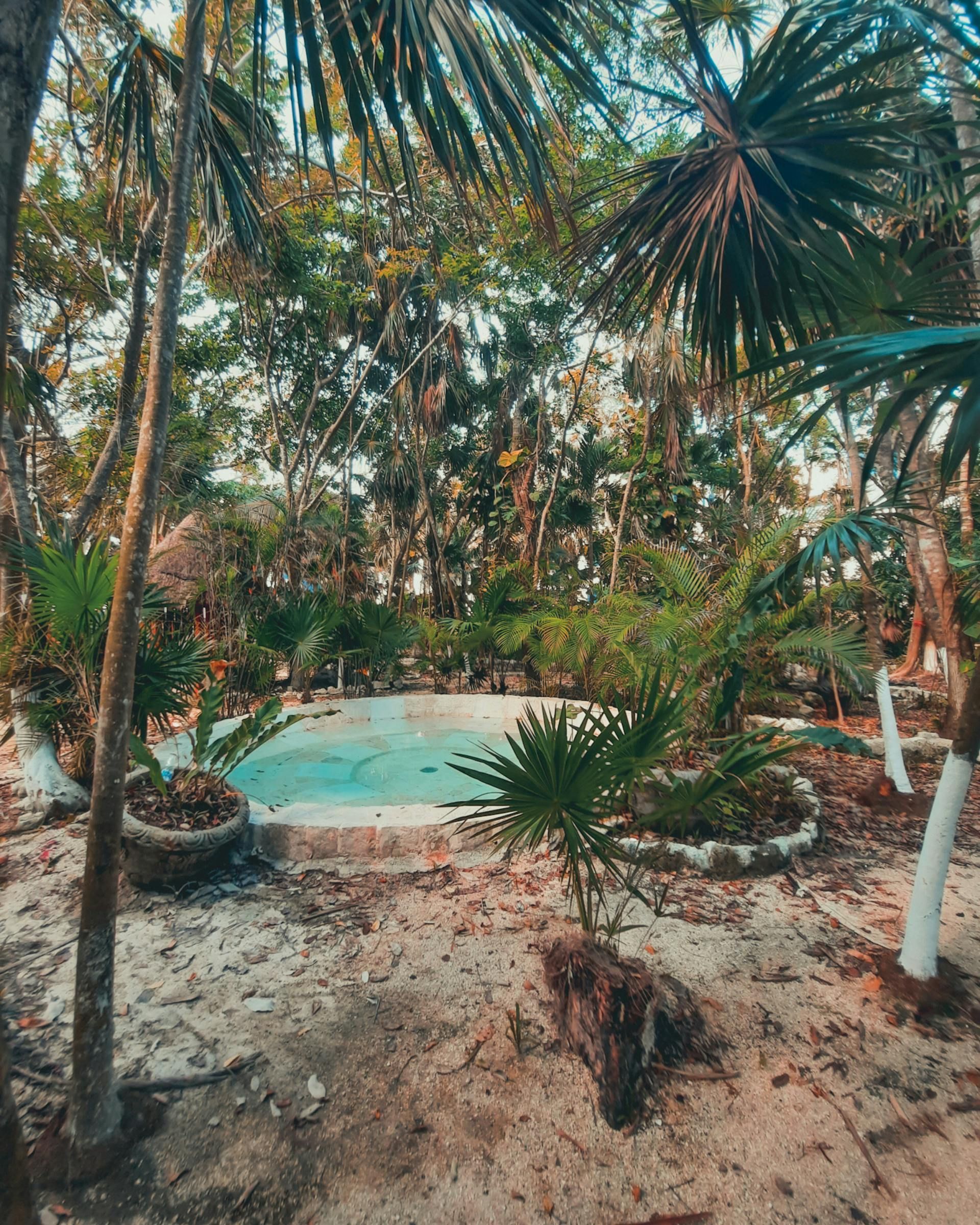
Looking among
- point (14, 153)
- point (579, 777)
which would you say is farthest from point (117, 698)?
point (579, 777)

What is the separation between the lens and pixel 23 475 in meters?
4.84

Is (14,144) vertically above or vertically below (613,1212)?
above

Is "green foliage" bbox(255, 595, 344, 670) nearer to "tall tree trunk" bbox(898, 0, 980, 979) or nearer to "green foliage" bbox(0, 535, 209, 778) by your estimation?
"green foliage" bbox(0, 535, 209, 778)

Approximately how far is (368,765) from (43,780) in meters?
3.74

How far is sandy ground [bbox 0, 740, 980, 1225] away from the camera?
179cm

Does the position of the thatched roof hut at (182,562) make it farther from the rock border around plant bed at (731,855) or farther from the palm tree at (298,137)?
the rock border around plant bed at (731,855)

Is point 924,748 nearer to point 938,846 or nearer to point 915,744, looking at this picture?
point 915,744

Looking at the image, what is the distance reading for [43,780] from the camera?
461cm

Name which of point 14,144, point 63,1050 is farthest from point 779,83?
point 63,1050

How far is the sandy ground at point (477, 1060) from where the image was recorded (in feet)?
5.88

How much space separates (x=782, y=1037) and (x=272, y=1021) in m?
2.18

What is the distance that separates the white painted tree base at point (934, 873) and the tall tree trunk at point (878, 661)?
67.1 inches

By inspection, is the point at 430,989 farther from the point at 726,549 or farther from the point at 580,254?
the point at 726,549

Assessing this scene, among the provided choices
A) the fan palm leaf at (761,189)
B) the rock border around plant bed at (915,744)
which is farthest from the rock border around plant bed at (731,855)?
the fan palm leaf at (761,189)
